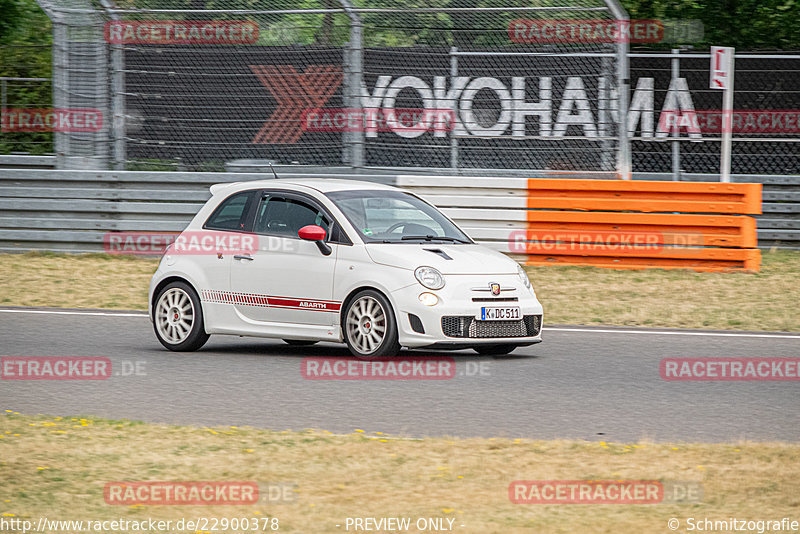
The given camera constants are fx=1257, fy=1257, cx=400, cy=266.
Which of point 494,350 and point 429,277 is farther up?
point 429,277

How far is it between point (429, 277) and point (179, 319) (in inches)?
94.6

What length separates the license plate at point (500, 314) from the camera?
977 cm

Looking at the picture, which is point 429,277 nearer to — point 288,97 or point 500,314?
point 500,314

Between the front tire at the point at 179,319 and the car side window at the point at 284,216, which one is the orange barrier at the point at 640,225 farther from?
the front tire at the point at 179,319

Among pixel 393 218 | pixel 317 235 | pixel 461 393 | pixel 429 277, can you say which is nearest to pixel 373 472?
pixel 461 393

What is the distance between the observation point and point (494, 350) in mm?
10562

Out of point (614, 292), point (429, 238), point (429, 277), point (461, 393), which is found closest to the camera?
point (461, 393)

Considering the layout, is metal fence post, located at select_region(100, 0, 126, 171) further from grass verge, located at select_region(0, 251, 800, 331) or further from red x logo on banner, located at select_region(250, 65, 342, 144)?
grass verge, located at select_region(0, 251, 800, 331)

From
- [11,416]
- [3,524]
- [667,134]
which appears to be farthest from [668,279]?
[3,524]

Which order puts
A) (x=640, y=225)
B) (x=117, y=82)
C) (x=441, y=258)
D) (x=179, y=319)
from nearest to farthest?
(x=441, y=258) < (x=179, y=319) < (x=640, y=225) < (x=117, y=82)

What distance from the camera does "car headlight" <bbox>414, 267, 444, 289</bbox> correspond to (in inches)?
381

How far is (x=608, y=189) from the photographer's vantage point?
1564 cm

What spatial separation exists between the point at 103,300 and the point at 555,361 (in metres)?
6.01

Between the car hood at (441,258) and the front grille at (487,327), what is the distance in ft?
1.30
